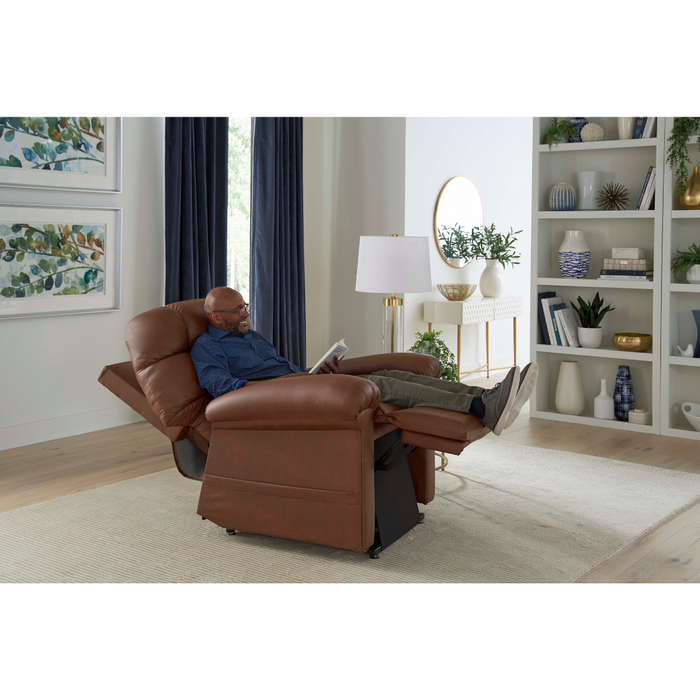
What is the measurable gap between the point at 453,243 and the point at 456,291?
1.64 feet

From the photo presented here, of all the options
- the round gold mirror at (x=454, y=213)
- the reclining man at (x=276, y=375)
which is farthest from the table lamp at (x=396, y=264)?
the round gold mirror at (x=454, y=213)

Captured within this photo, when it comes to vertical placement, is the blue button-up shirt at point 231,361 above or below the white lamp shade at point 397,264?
below

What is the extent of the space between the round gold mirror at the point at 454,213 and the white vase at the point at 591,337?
1638 mm

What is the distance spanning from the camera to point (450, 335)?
633cm

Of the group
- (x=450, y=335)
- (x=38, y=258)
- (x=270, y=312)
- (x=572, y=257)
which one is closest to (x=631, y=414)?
(x=572, y=257)

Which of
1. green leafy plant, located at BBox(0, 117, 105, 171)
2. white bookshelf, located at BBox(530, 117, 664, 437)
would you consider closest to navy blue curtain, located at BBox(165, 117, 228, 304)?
green leafy plant, located at BBox(0, 117, 105, 171)

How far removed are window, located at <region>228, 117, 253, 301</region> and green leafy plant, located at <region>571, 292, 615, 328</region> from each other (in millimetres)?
2338

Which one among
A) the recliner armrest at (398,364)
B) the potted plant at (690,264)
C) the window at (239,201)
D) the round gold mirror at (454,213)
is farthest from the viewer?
the round gold mirror at (454,213)

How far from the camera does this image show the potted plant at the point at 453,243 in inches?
241

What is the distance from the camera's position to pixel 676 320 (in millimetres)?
4516

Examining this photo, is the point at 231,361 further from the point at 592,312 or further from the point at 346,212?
the point at 346,212

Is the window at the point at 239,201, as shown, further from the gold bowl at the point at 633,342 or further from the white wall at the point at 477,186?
the gold bowl at the point at 633,342

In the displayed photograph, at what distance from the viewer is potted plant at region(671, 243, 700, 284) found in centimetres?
433

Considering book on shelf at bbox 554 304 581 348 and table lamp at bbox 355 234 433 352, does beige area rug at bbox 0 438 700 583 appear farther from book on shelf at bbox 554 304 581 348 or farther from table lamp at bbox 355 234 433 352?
book on shelf at bbox 554 304 581 348
